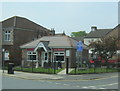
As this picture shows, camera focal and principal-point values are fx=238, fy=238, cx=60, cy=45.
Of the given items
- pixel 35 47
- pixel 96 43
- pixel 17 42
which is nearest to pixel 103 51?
pixel 96 43

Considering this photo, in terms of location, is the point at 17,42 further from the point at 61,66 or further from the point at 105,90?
the point at 105,90

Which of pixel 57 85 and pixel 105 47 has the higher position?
pixel 105 47

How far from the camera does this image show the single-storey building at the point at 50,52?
33281mm

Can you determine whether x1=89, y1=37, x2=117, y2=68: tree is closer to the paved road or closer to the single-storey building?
the single-storey building

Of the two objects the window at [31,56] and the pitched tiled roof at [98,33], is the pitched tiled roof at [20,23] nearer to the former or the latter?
the window at [31,56]

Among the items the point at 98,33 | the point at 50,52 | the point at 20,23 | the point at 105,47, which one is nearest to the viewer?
the point at 105,47

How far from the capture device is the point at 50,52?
34.5 m

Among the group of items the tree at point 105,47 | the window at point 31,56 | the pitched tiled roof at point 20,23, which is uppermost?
the pitched tiled roof at point 20,23

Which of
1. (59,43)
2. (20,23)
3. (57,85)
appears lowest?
(57,85)

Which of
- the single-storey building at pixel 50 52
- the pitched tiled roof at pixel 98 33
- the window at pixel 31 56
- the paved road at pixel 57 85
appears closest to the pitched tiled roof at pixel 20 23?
the window at pixel 31 56

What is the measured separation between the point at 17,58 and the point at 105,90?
2941cm

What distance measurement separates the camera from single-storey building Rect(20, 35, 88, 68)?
1310 inches

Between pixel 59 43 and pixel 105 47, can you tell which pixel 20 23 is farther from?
pixel 105 47

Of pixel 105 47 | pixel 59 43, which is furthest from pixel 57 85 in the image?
pixel 59 43
